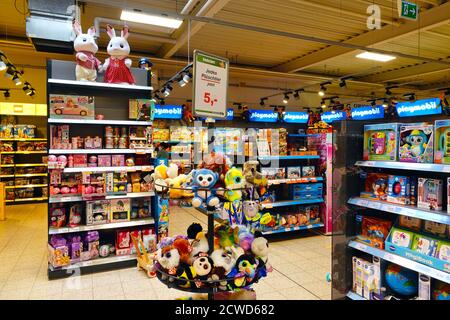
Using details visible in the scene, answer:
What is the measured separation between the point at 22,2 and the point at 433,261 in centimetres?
751

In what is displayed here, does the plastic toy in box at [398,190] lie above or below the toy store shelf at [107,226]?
above

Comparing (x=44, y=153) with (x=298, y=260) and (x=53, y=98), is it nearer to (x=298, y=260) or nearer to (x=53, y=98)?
(x=53, y=98)

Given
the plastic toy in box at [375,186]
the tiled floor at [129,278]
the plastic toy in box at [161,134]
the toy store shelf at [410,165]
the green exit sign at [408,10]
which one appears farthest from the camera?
the plastic toy in box at [161,134]

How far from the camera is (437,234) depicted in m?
2.43

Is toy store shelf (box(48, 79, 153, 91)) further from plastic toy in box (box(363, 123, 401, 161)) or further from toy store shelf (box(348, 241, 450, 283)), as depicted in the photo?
toy store shelf (box(348, 241, 450, 283))

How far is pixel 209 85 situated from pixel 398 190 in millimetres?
1750

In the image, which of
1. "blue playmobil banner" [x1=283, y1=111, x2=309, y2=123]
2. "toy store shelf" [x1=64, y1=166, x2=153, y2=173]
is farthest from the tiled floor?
"blue playmobil banner" [x1=283, y1=111, x2=309, y2=123]

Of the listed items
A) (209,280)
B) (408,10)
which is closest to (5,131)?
(209,280)

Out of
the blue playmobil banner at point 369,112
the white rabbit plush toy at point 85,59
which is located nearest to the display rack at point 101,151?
the white rabbit plush toy at point 85,59

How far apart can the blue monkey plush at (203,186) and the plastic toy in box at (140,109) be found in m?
2.88

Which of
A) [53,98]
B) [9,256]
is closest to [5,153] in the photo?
[9,256]

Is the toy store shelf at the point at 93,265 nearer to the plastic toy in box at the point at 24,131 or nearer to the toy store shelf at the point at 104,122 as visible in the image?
the toy store shelf at the point at 104,122

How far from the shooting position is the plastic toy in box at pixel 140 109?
4.44 m

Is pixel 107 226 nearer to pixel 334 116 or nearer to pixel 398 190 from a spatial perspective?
pixel 398 190
